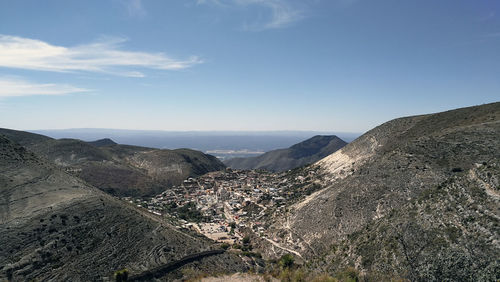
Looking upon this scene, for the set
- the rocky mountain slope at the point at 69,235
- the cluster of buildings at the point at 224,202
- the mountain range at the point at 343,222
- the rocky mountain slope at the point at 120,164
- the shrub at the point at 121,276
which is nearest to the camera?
the mountain range at the point at 343,222

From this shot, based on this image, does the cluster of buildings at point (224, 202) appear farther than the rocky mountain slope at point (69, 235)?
Yes

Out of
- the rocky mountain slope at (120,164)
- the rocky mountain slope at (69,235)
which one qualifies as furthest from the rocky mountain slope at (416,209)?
the rocky mountain slope at (120,164)

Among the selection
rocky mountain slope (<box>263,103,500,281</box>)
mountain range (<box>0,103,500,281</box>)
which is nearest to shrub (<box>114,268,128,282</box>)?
mountain range (<box>0,103,500,281</box>)

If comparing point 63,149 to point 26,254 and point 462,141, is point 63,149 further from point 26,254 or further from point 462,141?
point 462,141

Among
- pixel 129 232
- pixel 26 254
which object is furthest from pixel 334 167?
pixel 26 254

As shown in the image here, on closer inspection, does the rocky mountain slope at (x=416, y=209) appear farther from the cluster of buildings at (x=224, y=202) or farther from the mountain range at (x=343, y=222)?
the cluster of buildings at (x=224, y=202)

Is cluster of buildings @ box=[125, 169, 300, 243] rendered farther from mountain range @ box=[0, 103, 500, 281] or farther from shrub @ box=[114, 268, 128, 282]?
shrub @ box=[114, 268, 128, 282]
